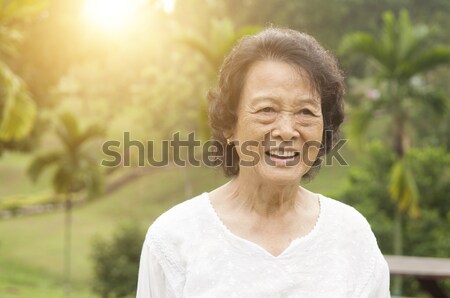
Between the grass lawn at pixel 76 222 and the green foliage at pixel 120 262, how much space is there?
10.3 ft

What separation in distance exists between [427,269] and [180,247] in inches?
279

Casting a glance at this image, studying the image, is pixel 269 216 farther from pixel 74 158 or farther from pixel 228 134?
pixel 74 158

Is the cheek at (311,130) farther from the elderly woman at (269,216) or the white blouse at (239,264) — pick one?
the white blouse at (239,264)

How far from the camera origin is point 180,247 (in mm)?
2137

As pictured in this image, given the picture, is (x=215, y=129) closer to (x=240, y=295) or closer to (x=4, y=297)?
(x=240, y=295)

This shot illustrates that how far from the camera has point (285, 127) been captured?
2.07 meters

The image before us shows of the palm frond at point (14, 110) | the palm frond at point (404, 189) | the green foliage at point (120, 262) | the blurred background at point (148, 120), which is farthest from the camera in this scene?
the green foliage at point (120, 262)

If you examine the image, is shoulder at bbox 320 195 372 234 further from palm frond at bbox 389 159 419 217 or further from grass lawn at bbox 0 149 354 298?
grass lawn at bbox 0 149 354 298

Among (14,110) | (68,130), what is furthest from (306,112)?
(68,130)

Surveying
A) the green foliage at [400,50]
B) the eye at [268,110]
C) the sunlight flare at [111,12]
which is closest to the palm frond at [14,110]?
the green foliage at [400,50]

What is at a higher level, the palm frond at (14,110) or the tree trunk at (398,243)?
the palm frond at (14,110)

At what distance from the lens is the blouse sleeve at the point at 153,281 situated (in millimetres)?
2133

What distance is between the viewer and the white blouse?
6.84 ft

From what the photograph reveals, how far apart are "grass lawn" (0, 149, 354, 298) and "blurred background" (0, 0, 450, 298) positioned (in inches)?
3.4
